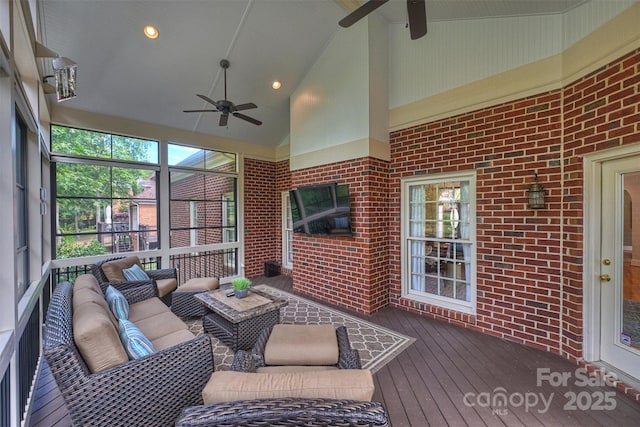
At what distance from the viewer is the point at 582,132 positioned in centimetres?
252

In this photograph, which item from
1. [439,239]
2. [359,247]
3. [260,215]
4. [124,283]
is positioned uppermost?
[260,215]

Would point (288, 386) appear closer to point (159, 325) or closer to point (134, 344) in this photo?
point (134, 344)

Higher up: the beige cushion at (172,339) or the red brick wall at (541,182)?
the red brick wall at (541,182)

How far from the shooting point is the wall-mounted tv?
3975 millimetres

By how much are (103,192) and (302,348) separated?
4398 mm

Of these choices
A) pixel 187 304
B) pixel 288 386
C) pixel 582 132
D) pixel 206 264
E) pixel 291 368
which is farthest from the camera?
pixel 206 264

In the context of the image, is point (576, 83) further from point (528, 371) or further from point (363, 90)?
point (528, 371)

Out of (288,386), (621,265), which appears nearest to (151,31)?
(288,386)

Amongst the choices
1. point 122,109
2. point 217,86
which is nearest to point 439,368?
point 217,86

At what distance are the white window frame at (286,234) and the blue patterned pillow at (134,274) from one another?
10.3 feet

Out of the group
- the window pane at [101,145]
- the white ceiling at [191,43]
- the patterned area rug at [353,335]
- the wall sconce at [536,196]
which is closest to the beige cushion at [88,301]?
the patterned area rug at [353,335]

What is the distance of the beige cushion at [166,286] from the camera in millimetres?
3686

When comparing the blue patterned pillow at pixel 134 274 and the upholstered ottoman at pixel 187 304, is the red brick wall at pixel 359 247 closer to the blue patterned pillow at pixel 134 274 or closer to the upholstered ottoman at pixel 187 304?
the upholstered ottoman at pixel 187 304

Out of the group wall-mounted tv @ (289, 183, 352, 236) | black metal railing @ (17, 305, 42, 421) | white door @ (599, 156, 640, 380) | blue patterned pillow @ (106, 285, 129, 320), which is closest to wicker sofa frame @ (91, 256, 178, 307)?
black metal railing @ (17, 305, 42, 421)
